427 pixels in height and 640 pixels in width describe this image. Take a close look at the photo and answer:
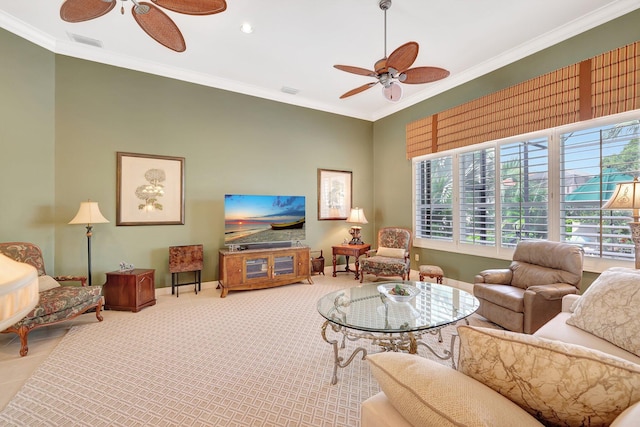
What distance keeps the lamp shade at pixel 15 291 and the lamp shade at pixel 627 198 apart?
3.65 m

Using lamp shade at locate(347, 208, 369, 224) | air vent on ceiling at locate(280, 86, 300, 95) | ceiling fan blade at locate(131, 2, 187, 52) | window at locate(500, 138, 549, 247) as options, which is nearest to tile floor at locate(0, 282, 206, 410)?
ceiling fan blade at locate(131, 2, 187, 52)

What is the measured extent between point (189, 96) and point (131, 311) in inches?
128

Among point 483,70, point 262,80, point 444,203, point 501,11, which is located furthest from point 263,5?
point 444,203

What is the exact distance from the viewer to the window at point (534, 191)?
2.98m

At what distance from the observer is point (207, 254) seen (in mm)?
4590

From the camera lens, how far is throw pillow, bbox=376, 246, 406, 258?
4786 mm

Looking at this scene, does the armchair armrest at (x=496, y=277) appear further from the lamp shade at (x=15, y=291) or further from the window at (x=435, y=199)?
the lamp shade at (x=15, y=291)

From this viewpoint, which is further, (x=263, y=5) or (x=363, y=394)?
(x=263, y=5)

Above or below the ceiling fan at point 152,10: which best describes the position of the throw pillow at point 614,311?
below

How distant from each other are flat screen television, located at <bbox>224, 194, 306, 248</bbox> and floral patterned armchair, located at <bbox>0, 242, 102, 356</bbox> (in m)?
1.80

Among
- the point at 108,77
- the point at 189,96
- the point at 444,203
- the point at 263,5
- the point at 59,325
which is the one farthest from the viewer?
the point at 444,203

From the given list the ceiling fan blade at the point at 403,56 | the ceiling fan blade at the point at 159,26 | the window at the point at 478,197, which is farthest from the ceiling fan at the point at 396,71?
the window at the point at 478,197

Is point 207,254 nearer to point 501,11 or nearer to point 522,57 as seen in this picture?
point 501,11

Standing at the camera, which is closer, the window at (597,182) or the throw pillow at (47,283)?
the window at (597,182)
